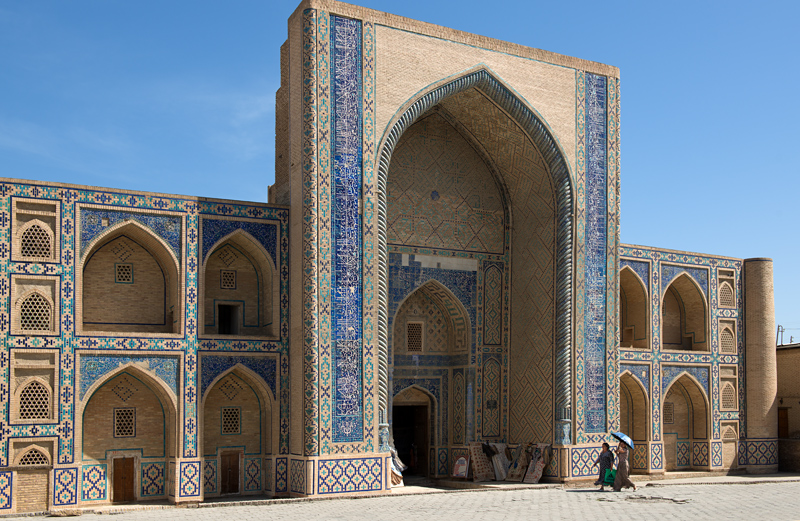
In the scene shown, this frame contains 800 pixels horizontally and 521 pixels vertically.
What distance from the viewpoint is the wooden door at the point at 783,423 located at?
56.5ft

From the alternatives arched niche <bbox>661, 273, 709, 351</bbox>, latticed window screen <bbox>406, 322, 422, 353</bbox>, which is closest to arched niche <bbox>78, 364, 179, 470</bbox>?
latticed window screen <bbox>406, 322, 422, 353</bbox>

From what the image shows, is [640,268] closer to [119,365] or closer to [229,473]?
[229,473]

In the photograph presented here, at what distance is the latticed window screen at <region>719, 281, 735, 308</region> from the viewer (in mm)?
16219

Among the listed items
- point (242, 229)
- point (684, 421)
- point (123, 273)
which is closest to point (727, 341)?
point (684, 421)

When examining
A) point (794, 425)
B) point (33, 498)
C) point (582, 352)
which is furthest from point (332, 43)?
point (794, 425)

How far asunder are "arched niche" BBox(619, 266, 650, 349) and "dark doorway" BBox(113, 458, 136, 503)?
8.72 meters

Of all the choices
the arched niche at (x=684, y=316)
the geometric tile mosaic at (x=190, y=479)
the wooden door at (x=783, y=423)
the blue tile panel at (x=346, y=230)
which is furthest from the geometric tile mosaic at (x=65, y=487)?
the wooden door at (x=783, y=423)

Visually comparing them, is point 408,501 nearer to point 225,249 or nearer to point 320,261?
point 320,261

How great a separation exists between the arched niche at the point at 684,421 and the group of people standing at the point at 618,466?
12.3 ft

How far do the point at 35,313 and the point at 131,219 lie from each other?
1.63 m

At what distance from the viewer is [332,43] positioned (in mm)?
11727

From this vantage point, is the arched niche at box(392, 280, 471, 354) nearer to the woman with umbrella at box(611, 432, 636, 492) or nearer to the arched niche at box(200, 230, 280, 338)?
the arched niche at box(200, 230, 280, 338)

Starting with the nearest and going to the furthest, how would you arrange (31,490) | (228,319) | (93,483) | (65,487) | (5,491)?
(5,491) < (31,490) < (65,487) < (93,483) < (228,319)

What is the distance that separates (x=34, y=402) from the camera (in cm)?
1030
